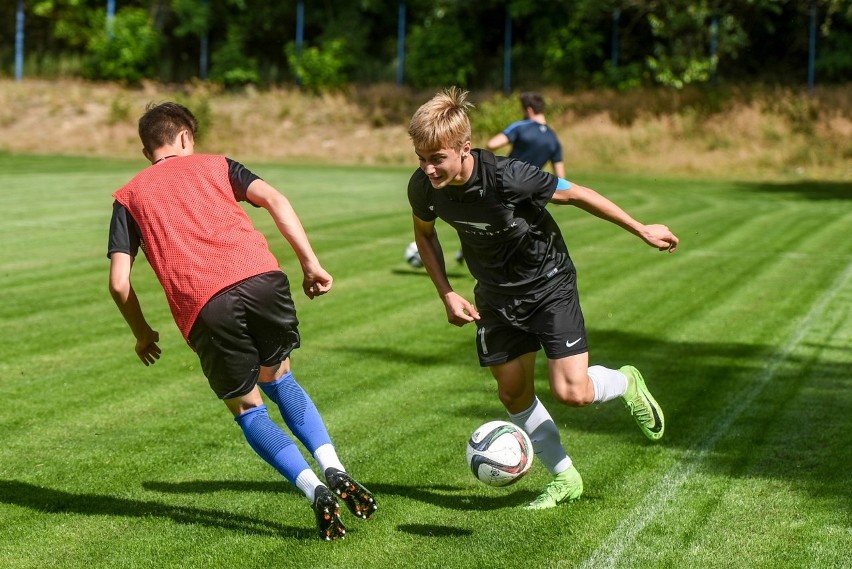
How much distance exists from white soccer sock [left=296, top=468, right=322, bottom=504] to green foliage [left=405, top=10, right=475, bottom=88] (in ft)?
132

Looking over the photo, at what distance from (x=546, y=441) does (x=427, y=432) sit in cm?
142

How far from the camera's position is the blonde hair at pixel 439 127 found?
5168mm

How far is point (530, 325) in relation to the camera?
571 centimetres

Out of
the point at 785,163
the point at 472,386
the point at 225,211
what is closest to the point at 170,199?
the point at 225,211

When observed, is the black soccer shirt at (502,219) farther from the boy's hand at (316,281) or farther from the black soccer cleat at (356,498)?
the black soccer cleat at (356,498)

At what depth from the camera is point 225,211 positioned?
520 cm

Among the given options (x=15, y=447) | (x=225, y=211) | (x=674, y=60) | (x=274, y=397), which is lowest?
(x=15, y=447)

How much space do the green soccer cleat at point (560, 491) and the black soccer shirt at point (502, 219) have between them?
36.2 inches

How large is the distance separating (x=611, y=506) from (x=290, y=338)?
1.75 meters

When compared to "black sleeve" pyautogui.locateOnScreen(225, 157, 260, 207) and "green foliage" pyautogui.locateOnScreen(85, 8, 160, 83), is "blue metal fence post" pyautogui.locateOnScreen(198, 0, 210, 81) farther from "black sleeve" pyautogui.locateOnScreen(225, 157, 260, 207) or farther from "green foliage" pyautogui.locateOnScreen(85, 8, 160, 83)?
"black sleeve" pyautogui.locateOnScreen(225, 157, 260, 207)

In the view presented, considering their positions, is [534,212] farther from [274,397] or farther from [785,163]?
[785,163]

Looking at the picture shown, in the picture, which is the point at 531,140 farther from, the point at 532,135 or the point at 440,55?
the point at 440,55

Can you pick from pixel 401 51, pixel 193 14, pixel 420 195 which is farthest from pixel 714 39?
pixel 420 195

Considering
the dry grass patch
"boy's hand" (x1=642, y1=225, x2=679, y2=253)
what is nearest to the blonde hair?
"boy's hand" (x1=642, y1=225, x2=679, y2=253)
